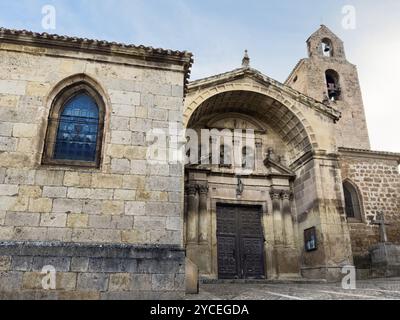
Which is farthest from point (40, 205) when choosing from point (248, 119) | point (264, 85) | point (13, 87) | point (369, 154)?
point (369, 154)

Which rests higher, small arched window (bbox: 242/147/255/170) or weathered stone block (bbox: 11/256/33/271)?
small arched window (bbox: 242/147/255/170)

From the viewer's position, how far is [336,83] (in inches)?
841

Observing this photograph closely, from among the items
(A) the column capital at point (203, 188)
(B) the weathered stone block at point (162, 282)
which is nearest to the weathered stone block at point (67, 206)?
(B) the weathered stone block at point (162, 282)

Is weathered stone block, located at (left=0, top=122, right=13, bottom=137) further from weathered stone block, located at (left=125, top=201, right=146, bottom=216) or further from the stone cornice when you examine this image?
the stone cornice

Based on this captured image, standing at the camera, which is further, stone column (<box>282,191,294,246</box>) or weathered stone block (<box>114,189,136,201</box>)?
stone column (<box>282,191,294,246</box>)

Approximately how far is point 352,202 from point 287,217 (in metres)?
3.90

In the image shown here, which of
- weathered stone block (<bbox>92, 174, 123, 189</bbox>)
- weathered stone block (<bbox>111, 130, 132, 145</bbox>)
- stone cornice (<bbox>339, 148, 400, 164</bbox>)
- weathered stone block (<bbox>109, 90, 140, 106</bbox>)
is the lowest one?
weathered stone block (<bbox>92, 174, 123, 189</bbox>)

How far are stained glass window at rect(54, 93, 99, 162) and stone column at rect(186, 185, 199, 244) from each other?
16.1 feet

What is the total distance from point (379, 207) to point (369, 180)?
3.74 feet

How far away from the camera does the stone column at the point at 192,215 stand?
9828mm

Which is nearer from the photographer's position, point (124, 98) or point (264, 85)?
point (124, 98)

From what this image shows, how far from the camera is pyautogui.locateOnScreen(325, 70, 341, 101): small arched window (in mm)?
20844

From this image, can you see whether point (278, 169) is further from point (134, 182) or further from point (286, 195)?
point (134, 182)

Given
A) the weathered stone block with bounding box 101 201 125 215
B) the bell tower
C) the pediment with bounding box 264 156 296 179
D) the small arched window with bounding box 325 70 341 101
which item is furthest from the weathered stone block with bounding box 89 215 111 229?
the small arched window with bounding box 325 70 341 101
